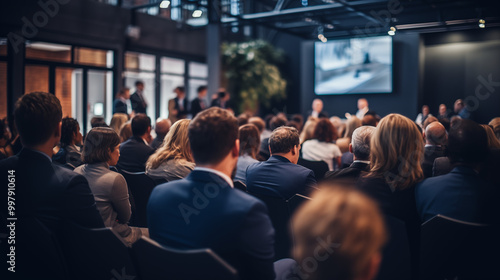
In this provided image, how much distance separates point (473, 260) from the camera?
1.73 m

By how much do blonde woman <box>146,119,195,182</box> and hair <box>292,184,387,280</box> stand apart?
7.31 feet

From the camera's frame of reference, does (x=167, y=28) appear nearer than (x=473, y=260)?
No

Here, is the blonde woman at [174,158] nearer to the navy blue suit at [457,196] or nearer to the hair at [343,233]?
the navy blue suit at [457,196]

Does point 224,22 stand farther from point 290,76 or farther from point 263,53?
point 290,76

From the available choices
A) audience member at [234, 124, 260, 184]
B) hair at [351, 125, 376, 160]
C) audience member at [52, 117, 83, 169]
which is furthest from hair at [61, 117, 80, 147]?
hair at [351, 125, 376, 160]

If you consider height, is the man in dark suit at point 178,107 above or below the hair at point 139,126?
above

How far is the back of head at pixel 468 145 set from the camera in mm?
2064

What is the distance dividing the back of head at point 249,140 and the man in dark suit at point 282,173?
2.26ft

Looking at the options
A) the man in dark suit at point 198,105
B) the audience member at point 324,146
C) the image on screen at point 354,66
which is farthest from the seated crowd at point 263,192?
the image on screen at point 354,66

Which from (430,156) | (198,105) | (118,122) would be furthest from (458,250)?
(198,105)

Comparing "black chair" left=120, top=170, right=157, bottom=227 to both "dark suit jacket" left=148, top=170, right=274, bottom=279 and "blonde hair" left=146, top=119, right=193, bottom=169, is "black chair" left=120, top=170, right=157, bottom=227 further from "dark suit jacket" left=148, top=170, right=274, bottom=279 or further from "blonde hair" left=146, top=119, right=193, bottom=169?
"dark suit jacket" left=148, top=170, right=274, bottom=279

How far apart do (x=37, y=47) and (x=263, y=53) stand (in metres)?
6.81

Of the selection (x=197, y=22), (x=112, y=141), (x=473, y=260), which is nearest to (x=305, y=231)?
(x=473, y=260)

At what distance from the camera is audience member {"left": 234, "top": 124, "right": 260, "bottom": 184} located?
365cm
